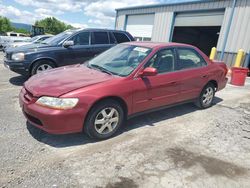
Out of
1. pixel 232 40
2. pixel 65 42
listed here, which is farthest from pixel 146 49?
pixel 232 40

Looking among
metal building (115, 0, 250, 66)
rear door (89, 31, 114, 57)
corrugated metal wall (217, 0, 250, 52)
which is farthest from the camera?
metal building (115, 0, 250, 66)

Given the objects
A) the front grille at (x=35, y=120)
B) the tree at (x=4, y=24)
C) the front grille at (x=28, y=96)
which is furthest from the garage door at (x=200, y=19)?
the tree at (x=4, y=24)

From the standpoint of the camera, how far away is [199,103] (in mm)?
5375

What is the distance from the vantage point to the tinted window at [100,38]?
301 inches

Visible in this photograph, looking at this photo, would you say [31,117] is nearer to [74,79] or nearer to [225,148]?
[74,79]

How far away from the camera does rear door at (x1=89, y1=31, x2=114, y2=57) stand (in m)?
7.55

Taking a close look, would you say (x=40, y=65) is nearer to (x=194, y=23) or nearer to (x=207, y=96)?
(x=207, y=96)

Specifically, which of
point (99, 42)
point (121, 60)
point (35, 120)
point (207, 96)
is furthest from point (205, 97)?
point (99, 42)

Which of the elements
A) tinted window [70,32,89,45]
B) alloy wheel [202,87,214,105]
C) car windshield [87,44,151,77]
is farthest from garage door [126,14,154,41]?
car windshield [87,44,151,77]

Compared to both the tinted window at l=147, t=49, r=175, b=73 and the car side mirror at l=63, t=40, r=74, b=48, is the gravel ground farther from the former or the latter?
the car side mirror at l=63, t=40, r=74, b=48

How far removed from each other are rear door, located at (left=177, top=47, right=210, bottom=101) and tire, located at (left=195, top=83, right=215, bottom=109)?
21 centimetres

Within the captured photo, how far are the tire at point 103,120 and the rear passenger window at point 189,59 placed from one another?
176 cm

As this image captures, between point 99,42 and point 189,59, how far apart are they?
3.77 metres

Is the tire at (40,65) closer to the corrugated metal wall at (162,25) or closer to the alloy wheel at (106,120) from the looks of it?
the alloy wheel at (106,120)
